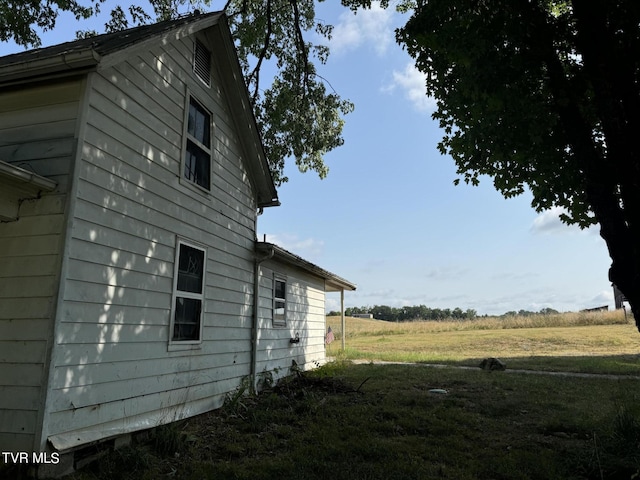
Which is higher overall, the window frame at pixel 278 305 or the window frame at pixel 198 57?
the window frame at pixel 198 57

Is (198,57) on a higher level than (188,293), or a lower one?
higher

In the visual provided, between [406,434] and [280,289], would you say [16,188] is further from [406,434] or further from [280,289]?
[280,289]

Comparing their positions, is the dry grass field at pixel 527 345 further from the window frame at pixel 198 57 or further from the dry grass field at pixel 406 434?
the window frame at pixel 198 57

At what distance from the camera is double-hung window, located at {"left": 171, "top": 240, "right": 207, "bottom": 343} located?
255 inches

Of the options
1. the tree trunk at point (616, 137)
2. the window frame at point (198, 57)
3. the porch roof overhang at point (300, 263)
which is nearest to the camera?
the tree trunk at point (616, 137)

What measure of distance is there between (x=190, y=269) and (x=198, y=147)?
2243mm

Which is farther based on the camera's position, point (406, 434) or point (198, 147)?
point (198, 147)

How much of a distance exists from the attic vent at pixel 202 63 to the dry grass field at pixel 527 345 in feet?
41.3

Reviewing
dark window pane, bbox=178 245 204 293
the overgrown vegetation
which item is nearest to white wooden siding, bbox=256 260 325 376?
the overgrown vegetation

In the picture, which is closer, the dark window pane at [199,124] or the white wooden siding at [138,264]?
the white wooden siding at [138,264]

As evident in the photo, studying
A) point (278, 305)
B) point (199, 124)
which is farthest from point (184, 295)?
point (278, 305)

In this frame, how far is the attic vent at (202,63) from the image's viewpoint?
772cm

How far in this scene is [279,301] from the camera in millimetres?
11133

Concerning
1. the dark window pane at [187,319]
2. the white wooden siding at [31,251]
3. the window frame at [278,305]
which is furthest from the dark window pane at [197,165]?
the window frame at [278,305]
